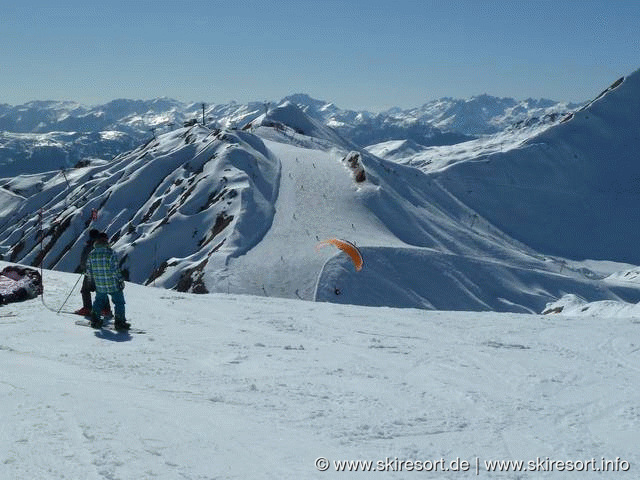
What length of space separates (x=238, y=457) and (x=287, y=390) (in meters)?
2.60

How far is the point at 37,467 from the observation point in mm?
6387

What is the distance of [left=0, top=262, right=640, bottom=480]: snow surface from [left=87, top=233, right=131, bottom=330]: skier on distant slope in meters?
0.58

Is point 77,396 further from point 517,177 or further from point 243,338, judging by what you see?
point 517,177

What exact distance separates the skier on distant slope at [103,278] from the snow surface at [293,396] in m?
0.58

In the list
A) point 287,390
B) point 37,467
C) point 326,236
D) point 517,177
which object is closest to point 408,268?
point 326,236

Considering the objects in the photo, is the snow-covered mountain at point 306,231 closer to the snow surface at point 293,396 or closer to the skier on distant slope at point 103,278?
the skier on distant slope at point 103,278

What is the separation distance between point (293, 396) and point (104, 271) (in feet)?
21.1

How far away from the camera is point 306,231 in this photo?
55.3 meters

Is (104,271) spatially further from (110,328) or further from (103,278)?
(110,328)

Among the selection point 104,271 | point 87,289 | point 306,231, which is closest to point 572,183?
point 306,231

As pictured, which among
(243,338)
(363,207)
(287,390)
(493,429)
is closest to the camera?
(493,429)

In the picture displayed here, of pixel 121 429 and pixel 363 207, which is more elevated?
pixel 121 429

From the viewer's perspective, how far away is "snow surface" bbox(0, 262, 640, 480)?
23.0 feet

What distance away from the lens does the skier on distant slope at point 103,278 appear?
13.6m
